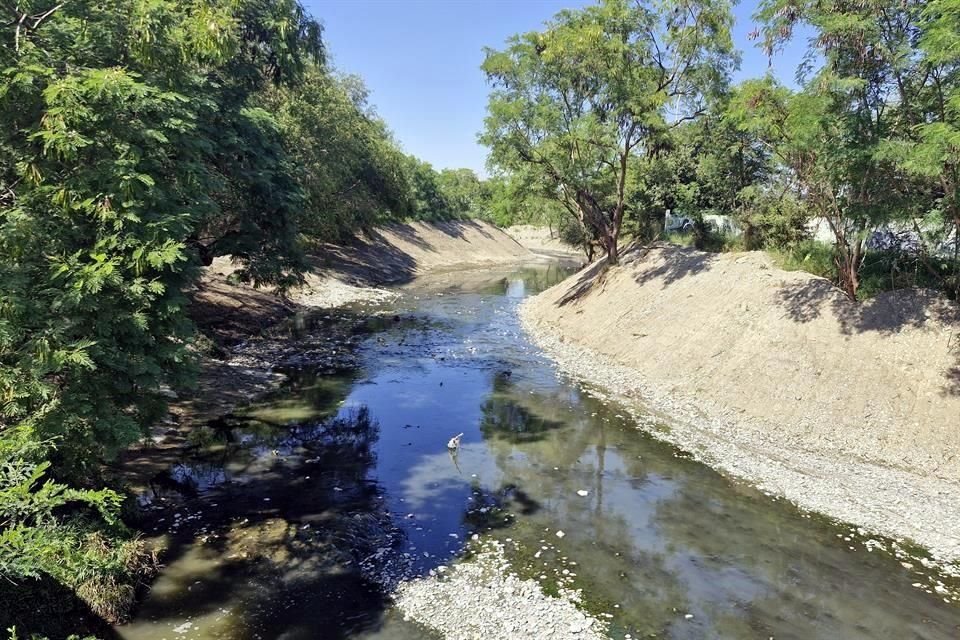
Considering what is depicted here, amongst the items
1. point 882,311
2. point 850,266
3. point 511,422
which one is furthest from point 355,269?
point 882,311

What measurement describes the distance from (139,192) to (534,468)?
12.5 metres

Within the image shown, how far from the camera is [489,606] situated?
1045 cm

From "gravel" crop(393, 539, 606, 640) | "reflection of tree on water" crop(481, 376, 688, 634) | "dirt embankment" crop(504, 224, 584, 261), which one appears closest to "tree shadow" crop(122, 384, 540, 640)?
"gravel" crop(393, 539, 606, 640)

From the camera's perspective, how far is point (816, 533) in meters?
13.1

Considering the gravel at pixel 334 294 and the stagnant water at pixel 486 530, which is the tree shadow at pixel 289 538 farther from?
the gravel at pixel 334 294

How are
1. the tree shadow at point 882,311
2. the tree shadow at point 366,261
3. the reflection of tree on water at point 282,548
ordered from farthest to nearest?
1. the tree shadow at point 366,261
2. the tree shadow at point 882,311
3. the reflection of tree on water at point 282,548

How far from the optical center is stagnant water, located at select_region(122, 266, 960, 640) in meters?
10.2

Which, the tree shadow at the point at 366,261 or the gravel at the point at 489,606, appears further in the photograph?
the tree shadow at the point at 366,261

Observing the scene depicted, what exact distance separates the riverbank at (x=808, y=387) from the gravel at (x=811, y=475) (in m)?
0.05

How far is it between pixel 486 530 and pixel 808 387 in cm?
1380

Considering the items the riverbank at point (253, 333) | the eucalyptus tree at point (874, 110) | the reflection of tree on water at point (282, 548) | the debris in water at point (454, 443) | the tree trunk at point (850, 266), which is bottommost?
the reflection of tree on water at point (282, 548)

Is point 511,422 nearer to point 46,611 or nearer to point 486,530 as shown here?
point 486,530

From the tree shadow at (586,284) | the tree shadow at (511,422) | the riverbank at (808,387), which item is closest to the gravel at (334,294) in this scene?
the tree shadow at (586,284)

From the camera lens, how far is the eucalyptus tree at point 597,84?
3084cm
